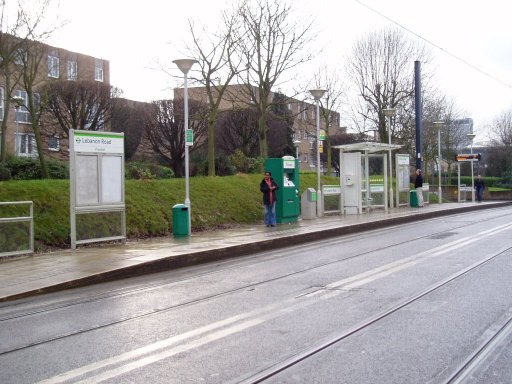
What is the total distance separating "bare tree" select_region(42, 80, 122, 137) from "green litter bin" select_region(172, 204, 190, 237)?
851 inches

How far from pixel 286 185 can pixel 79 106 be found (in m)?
21.2

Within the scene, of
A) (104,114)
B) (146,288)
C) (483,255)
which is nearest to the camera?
(146,288)

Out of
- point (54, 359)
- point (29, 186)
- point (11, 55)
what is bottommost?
point (54, 359)

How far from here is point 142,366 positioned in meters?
5.36

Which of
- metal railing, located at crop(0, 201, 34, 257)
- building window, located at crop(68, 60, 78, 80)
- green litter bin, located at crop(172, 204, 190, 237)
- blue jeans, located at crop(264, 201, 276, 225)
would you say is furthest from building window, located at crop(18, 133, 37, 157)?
metal railing, located at crop(0, 201, 34, 257)

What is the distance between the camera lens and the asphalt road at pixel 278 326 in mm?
5164

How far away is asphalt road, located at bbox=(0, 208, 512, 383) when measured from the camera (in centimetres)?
516

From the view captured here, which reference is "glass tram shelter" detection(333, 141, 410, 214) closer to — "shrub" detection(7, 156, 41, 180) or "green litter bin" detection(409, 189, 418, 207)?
"green litter bin" detection(409, 189, 418, 207)

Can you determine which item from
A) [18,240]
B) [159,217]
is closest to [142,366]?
[18,240]

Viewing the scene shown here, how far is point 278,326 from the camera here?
21.9ft

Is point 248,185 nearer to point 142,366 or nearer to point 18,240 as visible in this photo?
point 18,240

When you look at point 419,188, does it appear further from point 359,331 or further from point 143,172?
point 359,331

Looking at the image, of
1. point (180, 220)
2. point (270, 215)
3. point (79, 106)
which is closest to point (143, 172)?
point (270, 215)

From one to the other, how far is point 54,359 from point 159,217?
12.4m
